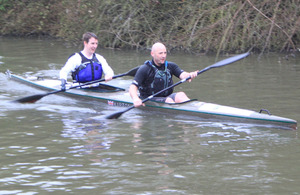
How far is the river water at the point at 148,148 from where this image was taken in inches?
190

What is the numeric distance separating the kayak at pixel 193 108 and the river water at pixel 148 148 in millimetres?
118

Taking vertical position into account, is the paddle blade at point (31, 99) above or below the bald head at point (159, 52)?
below

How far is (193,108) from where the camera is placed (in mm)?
7473

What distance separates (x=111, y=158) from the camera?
5.66 meters

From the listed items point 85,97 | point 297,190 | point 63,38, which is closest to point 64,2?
point 63,38

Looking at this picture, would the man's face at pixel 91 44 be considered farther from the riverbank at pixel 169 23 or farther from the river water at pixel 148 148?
the riverbank at pixel 169 23

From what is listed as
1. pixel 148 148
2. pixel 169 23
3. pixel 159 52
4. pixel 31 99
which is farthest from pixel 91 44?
pixel 169 23

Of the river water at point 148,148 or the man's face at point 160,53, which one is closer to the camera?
the river water at point 148,148

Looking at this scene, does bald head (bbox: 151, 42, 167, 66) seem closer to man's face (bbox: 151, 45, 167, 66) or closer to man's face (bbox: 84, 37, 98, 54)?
man's face (bbox: 151, 45, 167, 66)

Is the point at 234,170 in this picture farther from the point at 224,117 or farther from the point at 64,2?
the point at 64,2

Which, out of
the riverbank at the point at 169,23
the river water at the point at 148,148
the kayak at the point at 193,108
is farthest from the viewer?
the riverbank at the point at 169,23

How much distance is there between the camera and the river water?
15.9 feet

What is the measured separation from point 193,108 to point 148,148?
1628 millimetres

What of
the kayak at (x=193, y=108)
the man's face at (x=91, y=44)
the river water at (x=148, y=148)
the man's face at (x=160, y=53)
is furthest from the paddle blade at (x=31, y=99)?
the man's face at (x=160, y=53)
